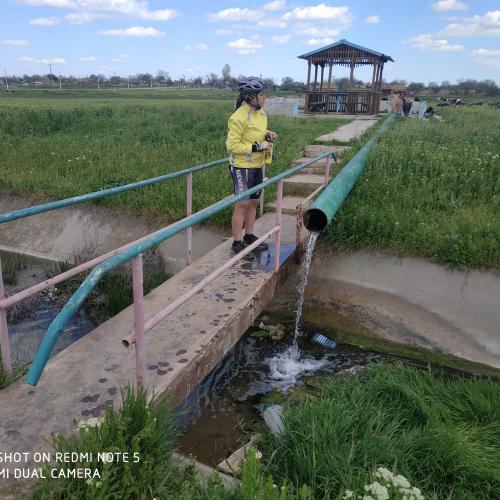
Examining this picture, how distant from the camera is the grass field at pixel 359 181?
6.02m

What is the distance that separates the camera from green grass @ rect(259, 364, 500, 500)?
8.97 feet

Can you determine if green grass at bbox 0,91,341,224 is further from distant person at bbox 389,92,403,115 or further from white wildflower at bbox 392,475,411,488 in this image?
distant person at bbox 389,92,403,115

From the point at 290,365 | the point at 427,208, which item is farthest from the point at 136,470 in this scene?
the point at 427,208

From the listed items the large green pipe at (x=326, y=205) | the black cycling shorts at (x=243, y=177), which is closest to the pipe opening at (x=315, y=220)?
the large green pipe at (x=326, y=205)

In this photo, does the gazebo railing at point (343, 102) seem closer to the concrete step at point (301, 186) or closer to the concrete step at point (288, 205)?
the concrete step at point (301, 186)

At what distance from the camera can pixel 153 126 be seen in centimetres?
1354

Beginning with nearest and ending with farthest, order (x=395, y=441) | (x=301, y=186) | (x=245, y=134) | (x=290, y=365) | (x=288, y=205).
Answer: (x=395, y=441), (x=245, y=134), (x=290, y=365), (x=288, y=205), (x=301, y=186)

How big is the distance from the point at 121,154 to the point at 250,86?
A: 20.7 ft

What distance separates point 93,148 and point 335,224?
657cm

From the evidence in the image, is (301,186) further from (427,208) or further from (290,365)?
(290,365)

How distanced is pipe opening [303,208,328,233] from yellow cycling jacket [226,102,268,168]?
0.74 metres

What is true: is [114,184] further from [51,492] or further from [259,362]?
[51,492]

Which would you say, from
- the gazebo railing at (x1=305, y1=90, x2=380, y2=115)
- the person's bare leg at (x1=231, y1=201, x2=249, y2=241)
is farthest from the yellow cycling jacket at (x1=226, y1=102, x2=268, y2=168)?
the gazebo railing at (x1=305, y1=90, x2=380, y2=115)

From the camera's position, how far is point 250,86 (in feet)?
14.7
